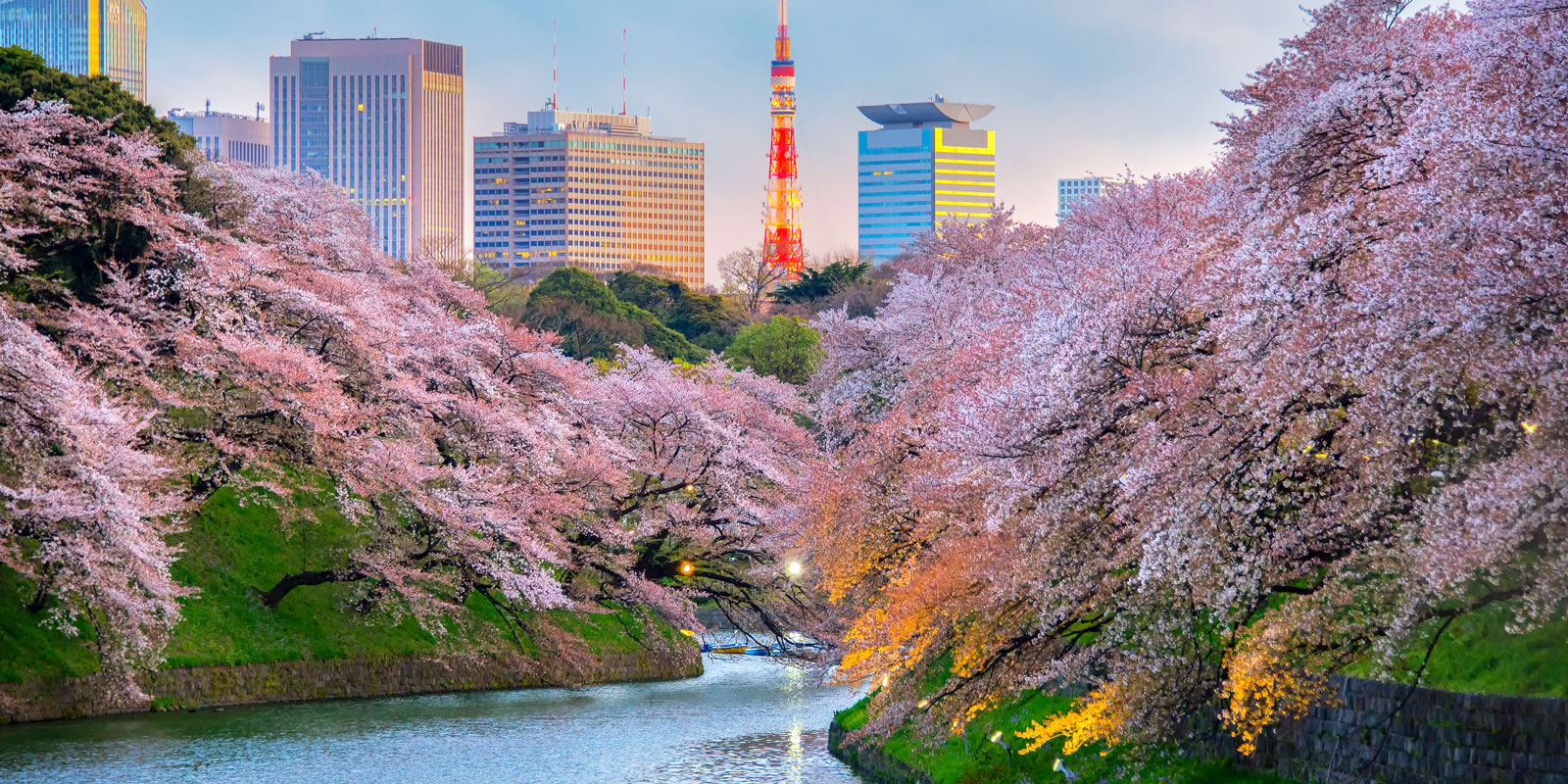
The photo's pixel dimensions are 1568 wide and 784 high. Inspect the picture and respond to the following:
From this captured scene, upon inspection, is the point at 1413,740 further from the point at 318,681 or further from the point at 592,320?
the point at 592,320

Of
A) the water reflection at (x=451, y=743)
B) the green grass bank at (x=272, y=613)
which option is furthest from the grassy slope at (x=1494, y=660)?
the green grass bank at (x=272, y=613)

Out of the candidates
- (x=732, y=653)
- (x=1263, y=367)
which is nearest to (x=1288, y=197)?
(x=1263, y=367)

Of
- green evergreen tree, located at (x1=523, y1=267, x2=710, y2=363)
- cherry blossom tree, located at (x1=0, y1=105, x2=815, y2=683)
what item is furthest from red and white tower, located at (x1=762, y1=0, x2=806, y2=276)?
cherry blossom tree, located at (x1=0, y1=105, x2=815, y2=683)

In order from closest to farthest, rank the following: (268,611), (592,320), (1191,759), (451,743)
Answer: (1191,759) → (451,743) → (268,611) → (592,320)

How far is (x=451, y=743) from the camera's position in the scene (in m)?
28.1

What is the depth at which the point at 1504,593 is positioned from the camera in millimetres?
12898

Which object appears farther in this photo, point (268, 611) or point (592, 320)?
point (592, 320)

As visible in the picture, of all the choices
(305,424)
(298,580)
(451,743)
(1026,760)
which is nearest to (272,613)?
(298,580)

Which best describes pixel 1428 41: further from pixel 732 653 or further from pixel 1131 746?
pixel 732 653

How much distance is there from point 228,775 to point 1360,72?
740 inches

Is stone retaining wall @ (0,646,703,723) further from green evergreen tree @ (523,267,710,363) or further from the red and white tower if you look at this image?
the red and white tower

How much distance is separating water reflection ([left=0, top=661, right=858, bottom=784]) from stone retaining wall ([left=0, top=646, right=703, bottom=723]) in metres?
0.67

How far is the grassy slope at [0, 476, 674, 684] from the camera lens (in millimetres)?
31922

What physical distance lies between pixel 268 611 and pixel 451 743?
8714 mm
